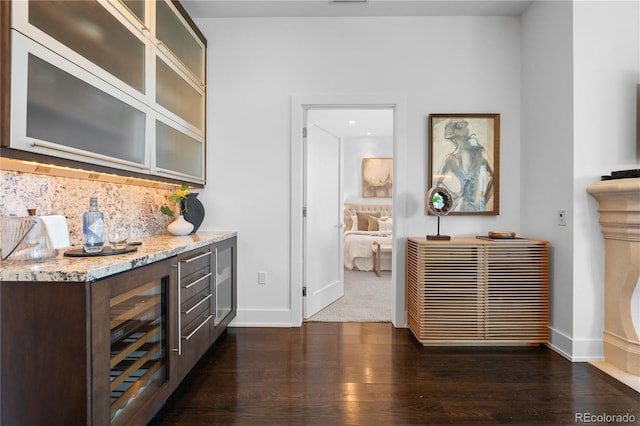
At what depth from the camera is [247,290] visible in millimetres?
3180

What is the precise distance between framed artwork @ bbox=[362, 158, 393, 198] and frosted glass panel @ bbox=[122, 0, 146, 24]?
6312 millimetres

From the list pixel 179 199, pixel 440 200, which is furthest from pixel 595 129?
pixel 179 199

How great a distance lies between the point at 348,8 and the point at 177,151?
203cm

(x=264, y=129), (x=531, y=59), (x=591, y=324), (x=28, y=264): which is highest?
(x=531, y=59)

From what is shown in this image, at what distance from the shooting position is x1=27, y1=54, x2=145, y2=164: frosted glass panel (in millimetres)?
1312

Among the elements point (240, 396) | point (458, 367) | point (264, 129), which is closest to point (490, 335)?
point (458, 367)

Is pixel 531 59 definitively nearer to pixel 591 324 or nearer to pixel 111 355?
pixel 591 324

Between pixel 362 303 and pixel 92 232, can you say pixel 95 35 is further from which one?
pixel 362 303

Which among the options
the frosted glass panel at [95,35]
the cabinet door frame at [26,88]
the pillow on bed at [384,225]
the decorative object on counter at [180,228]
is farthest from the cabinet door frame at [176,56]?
the pillow on bed at [384,225]

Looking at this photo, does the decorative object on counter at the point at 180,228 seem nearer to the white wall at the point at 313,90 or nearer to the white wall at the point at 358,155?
the white wall at the point at 313,90

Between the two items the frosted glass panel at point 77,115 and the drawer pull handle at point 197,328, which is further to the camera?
the drawer pull handle at point 197,328

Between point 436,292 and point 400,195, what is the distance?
97 cm

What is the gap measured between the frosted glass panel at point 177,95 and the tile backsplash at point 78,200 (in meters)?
0.69

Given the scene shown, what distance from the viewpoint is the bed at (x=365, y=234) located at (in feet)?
19.3
